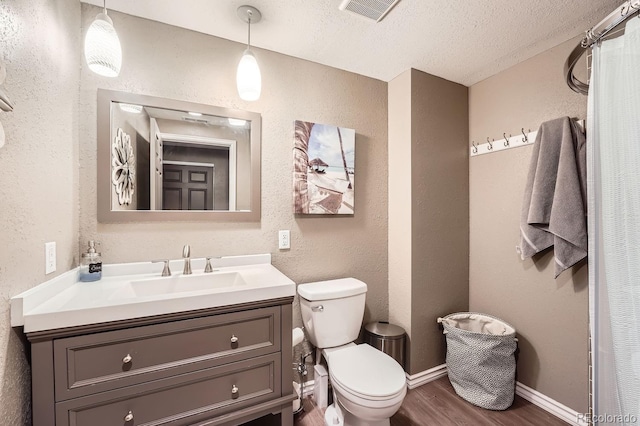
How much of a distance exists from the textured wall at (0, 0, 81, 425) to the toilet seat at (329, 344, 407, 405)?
1294 millimetres

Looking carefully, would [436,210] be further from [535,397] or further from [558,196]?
[535,397]

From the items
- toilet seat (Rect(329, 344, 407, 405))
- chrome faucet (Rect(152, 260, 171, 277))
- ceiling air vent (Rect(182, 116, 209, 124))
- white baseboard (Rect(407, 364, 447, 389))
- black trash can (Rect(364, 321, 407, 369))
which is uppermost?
ceiling air vent (Rect(182, 116, 209, 124))

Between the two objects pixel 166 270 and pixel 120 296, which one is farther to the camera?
pixel 166 270

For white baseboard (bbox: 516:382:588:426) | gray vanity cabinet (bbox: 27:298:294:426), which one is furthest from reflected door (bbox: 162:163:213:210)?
white baseboard (bbox: 516:382:588:426)

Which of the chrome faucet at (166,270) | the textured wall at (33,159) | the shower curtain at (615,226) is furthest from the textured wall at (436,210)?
the textured wall at (33,159)

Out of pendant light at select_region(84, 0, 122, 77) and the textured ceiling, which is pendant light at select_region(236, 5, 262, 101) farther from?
pendant light at select_region(84, 0, 122, 77)

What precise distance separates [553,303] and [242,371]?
6.41 feet

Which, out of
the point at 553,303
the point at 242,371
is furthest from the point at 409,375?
the point at 242,371

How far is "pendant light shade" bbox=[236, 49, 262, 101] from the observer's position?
1.48 metres

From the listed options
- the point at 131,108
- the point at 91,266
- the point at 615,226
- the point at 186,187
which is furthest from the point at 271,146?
the point at 615,226

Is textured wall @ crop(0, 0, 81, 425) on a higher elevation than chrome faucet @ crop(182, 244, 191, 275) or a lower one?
higher

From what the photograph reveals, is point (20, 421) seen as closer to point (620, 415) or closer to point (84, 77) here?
Result: point (84, 77)

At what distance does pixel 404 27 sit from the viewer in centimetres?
156

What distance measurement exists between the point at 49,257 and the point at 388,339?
76.5 inches
